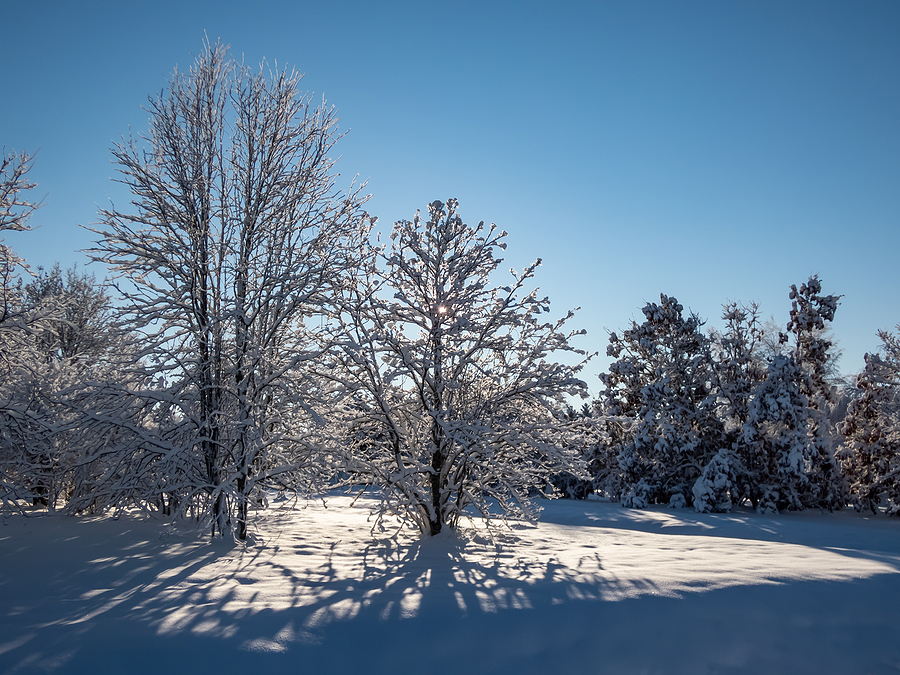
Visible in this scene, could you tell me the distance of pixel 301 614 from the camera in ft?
14.3

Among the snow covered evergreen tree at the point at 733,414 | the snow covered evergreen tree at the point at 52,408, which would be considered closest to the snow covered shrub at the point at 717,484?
the snow covered evergreen tree at the point at 733,414

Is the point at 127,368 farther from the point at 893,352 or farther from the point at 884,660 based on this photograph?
the point at 893,352

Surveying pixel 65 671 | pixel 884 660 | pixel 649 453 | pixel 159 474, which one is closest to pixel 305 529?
pixel 159 474

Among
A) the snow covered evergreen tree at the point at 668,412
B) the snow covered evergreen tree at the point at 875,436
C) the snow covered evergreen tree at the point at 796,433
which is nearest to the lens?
the snow covered evergreen tree at the point at 875,436

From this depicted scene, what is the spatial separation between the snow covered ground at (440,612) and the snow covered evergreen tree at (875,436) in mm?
12778

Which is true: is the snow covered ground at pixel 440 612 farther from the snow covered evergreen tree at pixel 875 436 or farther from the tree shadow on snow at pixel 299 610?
the snow covered evergreen tree at pixel 875 436

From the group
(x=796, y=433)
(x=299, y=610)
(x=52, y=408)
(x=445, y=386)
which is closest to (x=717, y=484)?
(x=796, y=433)

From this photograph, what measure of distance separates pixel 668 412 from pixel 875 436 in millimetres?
6438

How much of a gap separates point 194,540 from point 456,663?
586cm

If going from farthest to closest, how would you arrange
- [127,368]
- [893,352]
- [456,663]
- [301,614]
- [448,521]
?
[893,352], [448,521], [127,368], [301,614], [456,663]

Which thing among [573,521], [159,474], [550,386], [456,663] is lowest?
[573,521]

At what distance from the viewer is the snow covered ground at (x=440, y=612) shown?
375 centimetres

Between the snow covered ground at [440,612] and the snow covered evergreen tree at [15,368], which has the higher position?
the snow covered evergreen tree at [15,368]

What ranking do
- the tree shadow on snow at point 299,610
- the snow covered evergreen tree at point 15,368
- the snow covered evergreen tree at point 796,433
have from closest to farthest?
the tree shadow on snow at point 299,610, the snow covered evergreen tree at point 15,368, the snow covered evergreen tree at point 796,433
